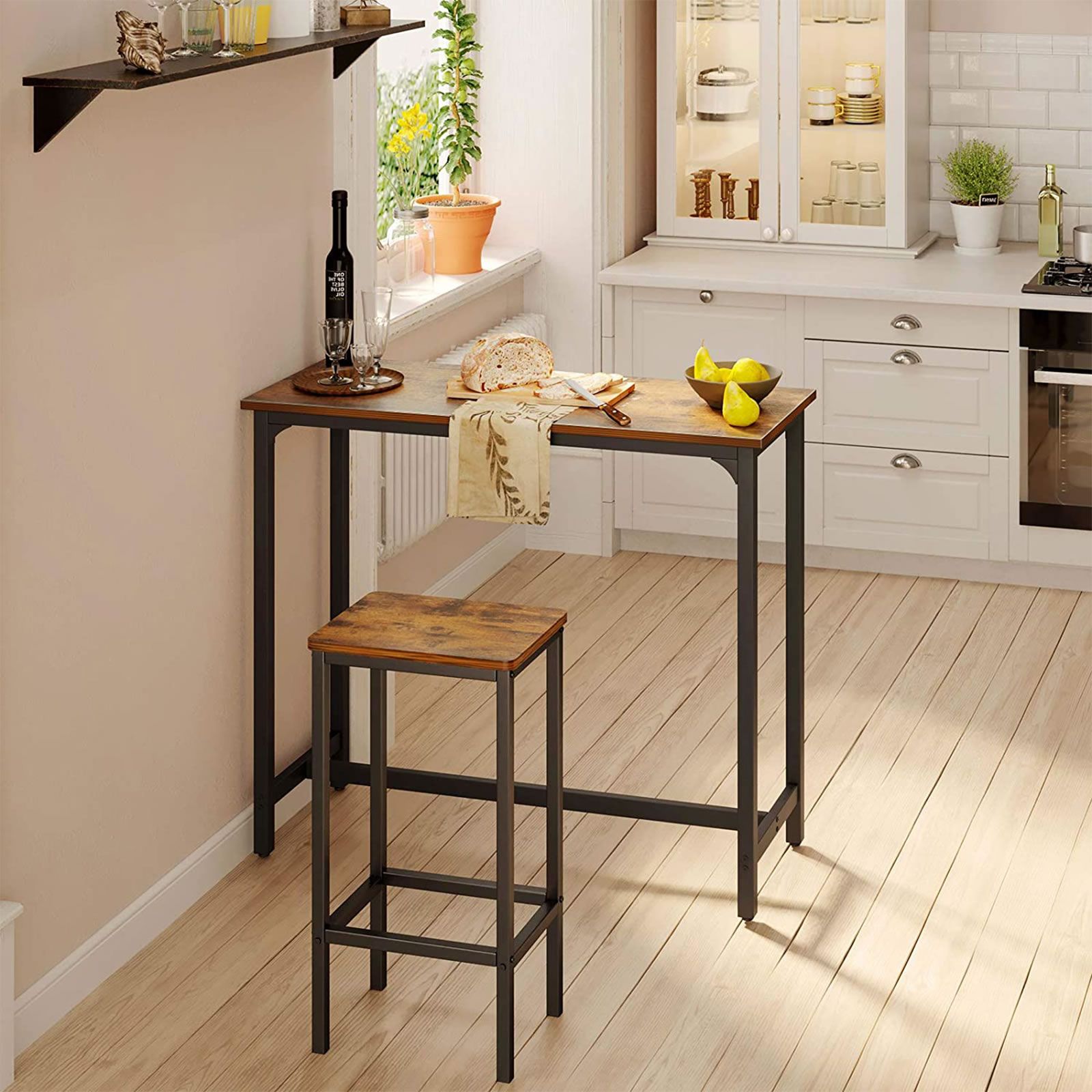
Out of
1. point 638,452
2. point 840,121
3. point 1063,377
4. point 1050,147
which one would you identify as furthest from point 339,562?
point 1050,147

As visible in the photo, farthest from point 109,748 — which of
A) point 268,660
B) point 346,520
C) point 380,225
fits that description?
point 380,225

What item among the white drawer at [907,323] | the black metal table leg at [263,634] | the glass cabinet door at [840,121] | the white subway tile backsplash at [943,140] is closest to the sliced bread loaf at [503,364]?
the black metal table leg at [263,634]

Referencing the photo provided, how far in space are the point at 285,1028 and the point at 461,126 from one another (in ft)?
10.4

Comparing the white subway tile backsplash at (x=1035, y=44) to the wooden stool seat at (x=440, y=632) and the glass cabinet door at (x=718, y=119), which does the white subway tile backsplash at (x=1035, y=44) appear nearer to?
the glass cabinet door at (x=718, y=119)

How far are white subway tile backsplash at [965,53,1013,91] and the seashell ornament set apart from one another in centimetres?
369

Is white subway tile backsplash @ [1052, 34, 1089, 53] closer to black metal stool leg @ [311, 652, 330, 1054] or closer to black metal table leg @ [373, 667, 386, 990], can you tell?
black metal table leg @ [373, 667, 386, 990]

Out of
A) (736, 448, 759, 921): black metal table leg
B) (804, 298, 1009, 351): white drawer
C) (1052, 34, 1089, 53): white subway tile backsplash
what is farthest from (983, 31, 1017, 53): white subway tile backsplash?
(736, 448, 759, 921): black metal table leg

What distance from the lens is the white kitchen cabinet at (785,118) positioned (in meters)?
5.72

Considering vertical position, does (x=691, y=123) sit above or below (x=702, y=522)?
above

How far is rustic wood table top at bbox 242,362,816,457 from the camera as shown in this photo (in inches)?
135

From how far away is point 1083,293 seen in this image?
17.2 feet

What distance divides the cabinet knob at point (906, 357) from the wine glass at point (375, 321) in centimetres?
219

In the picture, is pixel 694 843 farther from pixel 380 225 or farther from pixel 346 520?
pixel 380 225

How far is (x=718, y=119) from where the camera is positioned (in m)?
5.94
